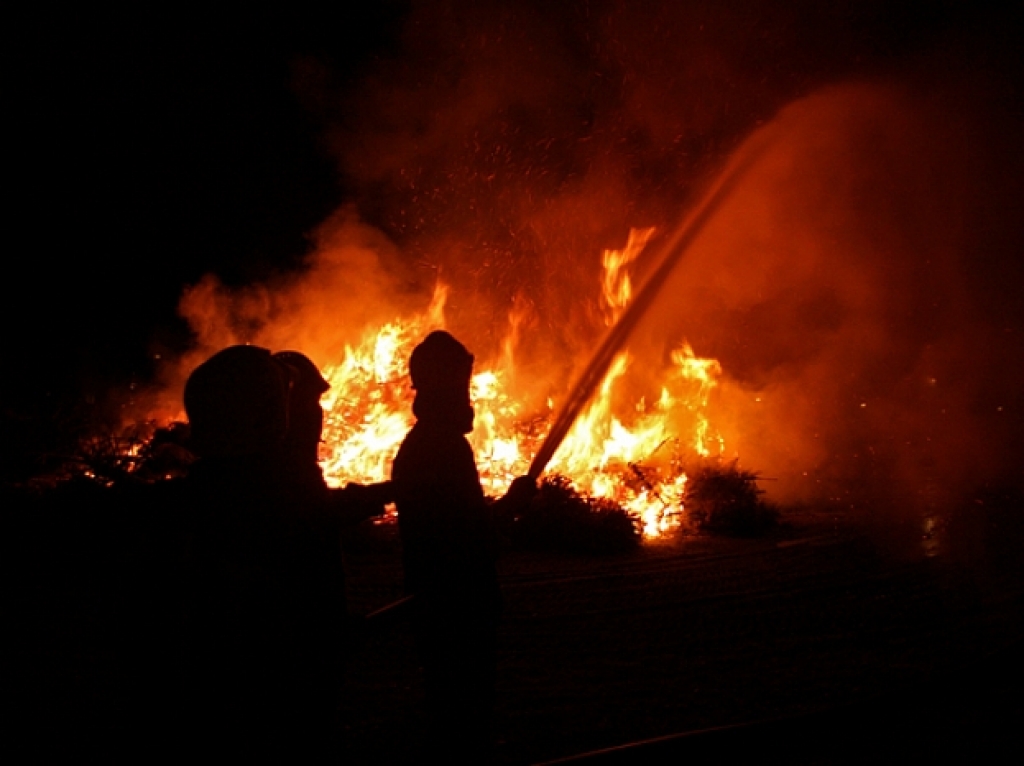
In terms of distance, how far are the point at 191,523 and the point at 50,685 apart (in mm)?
4152

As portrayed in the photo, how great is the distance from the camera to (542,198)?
604 inches

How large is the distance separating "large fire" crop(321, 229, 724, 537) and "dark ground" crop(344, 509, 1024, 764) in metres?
2.04

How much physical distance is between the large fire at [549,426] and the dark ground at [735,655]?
2043 mm

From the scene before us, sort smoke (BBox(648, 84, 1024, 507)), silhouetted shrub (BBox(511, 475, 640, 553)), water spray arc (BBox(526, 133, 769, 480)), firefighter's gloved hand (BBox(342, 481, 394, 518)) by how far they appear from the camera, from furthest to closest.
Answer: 1. smoke (BBox(648, 84, 1024, 507))
2. silhouetted shrub (BBox(511, 475, 640, 553))
3. water spray arc (BBox(526, 133, 769, 480))
4. firefighter's gloved hand (BBox(342, 481, 394, 518))

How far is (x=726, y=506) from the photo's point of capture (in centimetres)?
1034

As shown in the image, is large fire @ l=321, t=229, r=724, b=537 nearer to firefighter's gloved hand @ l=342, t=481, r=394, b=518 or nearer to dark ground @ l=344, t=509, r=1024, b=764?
dark ground @ l=344, t=509, r=1024, b=764

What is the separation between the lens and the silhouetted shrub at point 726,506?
33.4 feet

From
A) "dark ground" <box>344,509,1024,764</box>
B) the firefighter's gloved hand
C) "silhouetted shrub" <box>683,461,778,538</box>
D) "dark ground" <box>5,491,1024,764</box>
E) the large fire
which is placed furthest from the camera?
the large fire

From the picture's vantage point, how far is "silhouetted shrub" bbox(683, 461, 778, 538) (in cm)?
1017

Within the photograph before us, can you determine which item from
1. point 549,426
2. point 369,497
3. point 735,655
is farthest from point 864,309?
point 369,497

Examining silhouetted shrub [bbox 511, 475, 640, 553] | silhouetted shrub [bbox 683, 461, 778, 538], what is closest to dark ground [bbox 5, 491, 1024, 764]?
silhouetted shrub [bbox 511, 475, 640, 553]

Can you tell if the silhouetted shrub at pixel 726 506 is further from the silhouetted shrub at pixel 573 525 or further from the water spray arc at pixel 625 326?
the water spray arc at pixel 625 326

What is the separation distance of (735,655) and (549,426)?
6.54m

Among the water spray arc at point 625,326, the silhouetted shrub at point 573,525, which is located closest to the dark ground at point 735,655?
the silhouetted shrub at point 573,525
